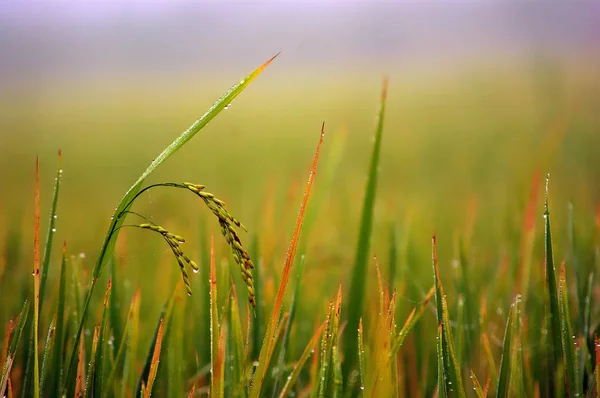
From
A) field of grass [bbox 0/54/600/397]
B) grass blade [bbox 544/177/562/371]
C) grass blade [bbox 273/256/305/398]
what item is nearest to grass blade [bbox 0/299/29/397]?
field of grass [bbox 0/54/600/397]

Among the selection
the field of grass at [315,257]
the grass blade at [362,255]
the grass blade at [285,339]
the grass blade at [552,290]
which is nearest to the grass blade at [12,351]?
the field of grass at [315,257]

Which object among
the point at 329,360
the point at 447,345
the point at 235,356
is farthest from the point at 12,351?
the point at 447,345

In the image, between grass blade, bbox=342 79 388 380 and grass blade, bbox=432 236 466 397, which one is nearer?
grass blade, bbox=432 236 466 397

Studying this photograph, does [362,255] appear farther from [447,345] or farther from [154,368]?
[154,368]

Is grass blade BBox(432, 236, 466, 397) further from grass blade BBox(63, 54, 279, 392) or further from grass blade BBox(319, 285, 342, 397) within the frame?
grass blade BBox(63, 54, 279, 392)

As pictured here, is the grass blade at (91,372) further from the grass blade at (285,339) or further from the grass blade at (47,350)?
the grass blade at (285,339)

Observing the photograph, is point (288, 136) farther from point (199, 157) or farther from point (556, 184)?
point (556, 184)

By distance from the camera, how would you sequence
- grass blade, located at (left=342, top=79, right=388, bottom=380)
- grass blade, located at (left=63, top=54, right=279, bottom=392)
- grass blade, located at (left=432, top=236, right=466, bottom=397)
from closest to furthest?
grass blade, located at (left=63, top=54, right=279, bottom=392)
grass blade, located at (left=432, top=236, right=466, bottom=397)
grass blade, located at (left=342, top=79, right=388, bottom=380)

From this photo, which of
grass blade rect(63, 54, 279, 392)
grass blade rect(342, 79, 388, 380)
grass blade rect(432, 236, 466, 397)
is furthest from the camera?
grass blade rect(342, 79, 388, 380)
